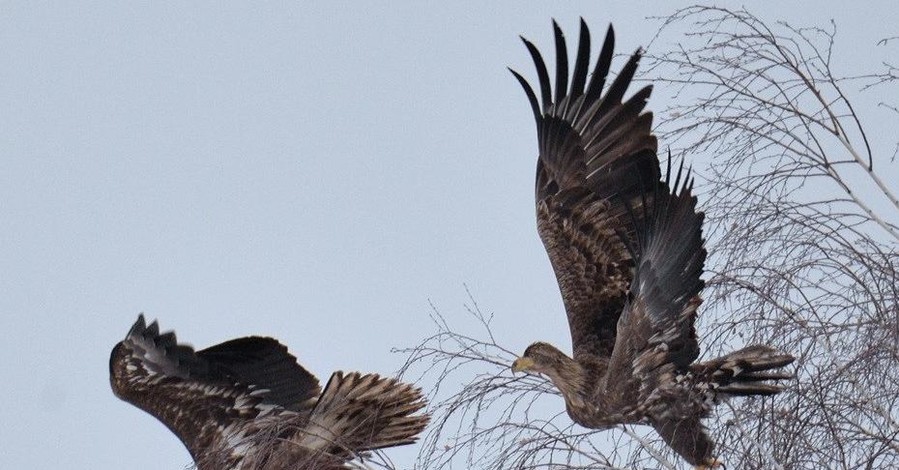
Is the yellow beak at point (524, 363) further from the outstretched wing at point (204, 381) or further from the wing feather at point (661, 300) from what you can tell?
the outstretched wing at point (204, 381)

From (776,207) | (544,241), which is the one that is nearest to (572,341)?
(544,241)

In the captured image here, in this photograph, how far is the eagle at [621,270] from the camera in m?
6.80

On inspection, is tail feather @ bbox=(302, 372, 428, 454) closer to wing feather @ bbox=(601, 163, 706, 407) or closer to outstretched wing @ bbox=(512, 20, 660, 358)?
outstretched wing @ bbox=(512, 20, 660, 358)

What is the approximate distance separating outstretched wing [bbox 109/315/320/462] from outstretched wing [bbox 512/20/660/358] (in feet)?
5.17

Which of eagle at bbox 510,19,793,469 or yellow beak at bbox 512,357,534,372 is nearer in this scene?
eagle at bbox 510,19,793,469

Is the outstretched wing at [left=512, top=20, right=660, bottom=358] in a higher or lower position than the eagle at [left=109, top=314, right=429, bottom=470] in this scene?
higher

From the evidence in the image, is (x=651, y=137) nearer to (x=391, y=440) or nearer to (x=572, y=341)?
(x=572, y=341)

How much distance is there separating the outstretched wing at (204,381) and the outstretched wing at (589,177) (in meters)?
1.58

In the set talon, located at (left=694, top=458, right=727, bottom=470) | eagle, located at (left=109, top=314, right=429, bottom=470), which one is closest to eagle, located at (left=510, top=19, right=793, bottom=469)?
talon, located at (left=694, top=458, right=727, bottom=470)

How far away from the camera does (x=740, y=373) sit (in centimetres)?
696

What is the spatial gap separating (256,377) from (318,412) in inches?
41.2

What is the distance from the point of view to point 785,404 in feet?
18.5

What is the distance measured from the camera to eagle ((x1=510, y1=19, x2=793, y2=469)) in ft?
22.3

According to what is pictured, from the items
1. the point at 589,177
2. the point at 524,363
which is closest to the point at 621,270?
the point at 589,177
